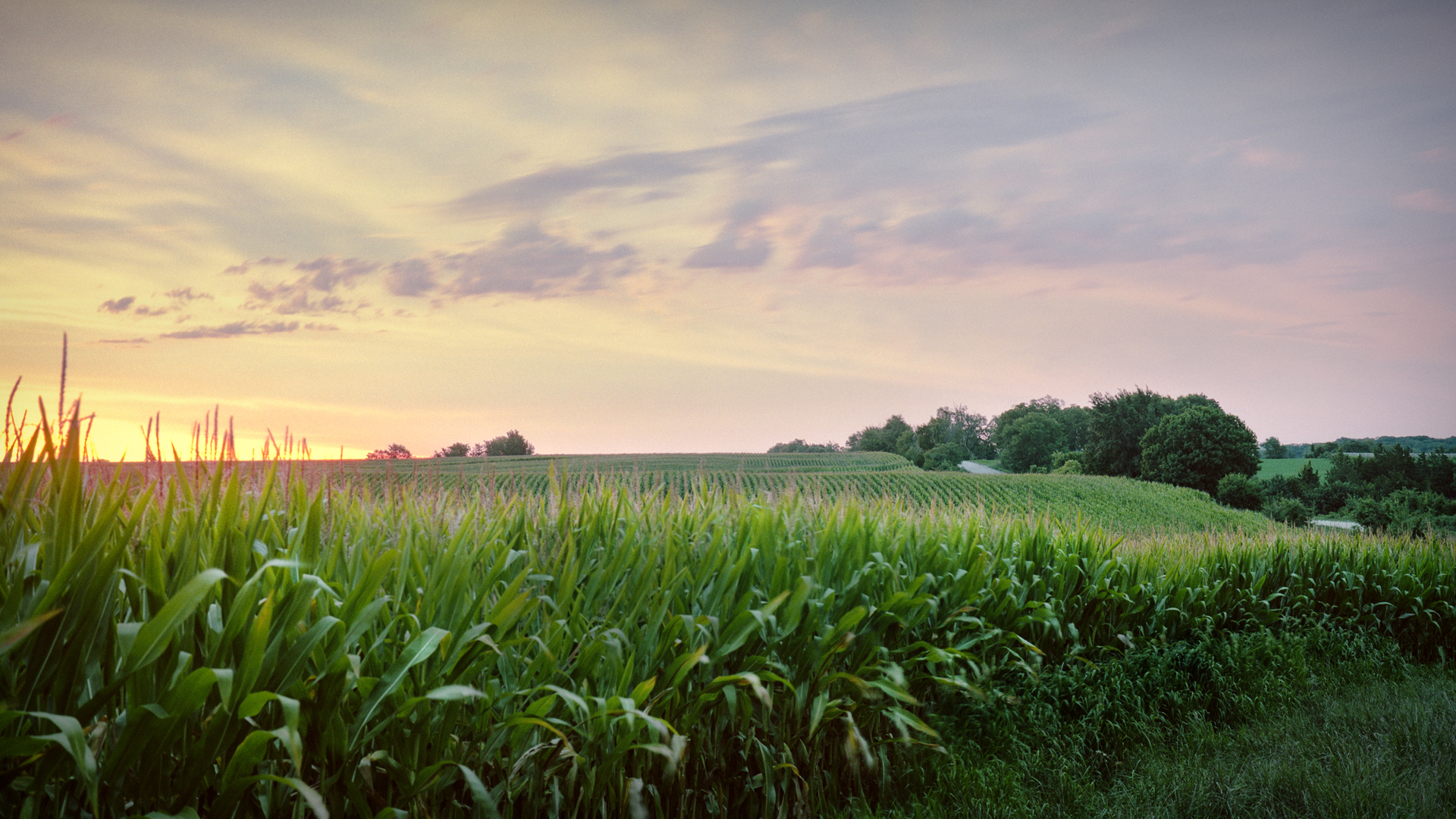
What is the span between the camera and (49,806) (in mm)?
2234

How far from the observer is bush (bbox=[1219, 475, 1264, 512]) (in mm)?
49156

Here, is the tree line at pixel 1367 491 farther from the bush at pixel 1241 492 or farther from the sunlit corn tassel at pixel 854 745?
the sunlit corn tassel at pixel 854 745

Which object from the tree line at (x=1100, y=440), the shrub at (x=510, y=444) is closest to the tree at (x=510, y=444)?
the shrub at (x=510, y=444)

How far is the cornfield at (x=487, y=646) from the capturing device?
2.20m

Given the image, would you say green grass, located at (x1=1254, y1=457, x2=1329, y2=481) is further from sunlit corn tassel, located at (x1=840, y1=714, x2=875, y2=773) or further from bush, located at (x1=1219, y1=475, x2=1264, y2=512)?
sunlit corn tassel, located at (x1=840, y1=714, x2=875, y2=773)

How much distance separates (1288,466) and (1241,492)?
18.8 meters

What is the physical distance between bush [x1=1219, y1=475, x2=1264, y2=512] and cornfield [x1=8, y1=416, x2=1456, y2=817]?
2036 inches

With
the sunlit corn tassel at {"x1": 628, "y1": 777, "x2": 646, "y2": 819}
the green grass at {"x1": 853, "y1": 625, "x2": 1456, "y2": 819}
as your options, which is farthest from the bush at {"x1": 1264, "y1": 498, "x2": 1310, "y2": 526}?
the sunlit corn tassel at {"x1": 628, "y1": 777, "x2": 646, "y2": 819}

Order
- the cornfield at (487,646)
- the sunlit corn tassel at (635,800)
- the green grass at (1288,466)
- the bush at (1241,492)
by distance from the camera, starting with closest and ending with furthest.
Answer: the cornfield at (487,646) → the sunlit corn tassel at (635,800) → the bush at (1241,492) → the green grass at (1288,466)

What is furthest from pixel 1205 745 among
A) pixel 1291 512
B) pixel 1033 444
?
pixel 1033 444

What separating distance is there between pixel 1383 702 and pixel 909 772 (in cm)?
498

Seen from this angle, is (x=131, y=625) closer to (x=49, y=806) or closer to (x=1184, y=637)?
(x=49, y=806)

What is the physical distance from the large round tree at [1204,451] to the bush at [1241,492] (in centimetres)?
412

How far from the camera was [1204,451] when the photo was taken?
182 feet
